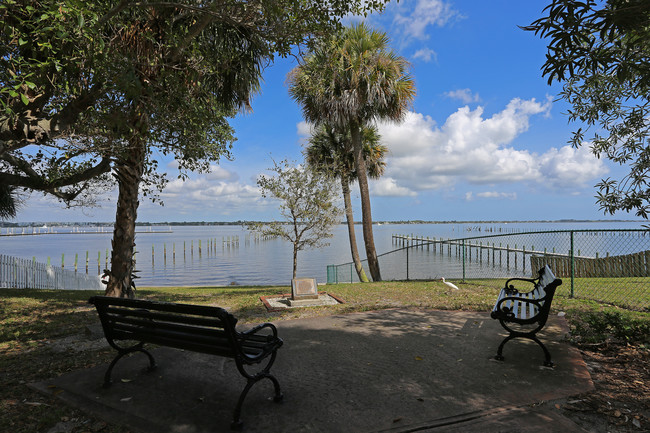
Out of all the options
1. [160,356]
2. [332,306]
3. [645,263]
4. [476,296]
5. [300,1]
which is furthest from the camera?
[645,263]

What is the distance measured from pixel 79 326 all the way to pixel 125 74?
4547 mm

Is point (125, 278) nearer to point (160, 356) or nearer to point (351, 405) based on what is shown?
point (160, 356)

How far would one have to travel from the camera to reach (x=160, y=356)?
441 centimetres

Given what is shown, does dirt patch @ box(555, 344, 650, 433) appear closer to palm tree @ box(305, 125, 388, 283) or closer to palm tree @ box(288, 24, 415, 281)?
palm tree @ box(288, 24, 415, 281)

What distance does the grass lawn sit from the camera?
120 inches

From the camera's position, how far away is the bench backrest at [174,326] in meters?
2.85

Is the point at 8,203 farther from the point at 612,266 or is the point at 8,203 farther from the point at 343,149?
the point at 612,266

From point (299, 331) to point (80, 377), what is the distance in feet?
9.34

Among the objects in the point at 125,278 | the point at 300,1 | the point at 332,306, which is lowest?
the point at 332,306

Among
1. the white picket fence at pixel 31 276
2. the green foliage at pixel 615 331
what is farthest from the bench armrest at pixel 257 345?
the white picket fence at pixel 31 276

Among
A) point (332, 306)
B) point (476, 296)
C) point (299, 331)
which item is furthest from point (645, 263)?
point (299, 331)

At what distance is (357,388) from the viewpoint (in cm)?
344

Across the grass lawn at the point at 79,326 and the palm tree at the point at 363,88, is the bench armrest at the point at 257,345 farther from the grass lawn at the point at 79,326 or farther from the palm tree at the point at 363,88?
the palm tree at the point at 363,88

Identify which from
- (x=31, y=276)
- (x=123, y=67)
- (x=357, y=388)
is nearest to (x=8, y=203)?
(x=31, y=276)
